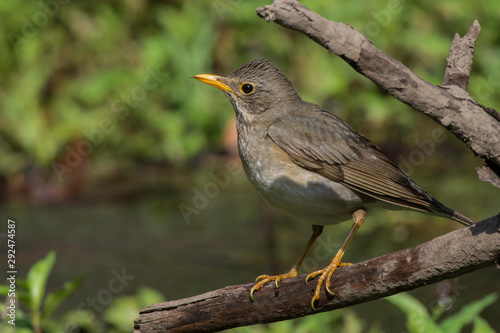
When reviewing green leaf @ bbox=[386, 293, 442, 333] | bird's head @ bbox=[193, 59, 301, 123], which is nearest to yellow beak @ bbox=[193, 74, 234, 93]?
bird's head @ bbox=[193, 59, 301, 123]

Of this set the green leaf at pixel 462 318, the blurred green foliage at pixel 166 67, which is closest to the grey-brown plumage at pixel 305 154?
the green leaf at pixel 462 318

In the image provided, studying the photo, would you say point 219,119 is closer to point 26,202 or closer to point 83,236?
point 83,236

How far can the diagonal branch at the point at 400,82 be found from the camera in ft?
9.05

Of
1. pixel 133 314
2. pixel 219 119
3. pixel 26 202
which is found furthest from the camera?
pixel 26 202

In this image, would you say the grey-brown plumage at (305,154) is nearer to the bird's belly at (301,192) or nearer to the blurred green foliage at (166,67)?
the bird's belly at (301,192)

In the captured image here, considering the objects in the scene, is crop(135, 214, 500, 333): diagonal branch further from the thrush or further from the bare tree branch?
the bare tree branch

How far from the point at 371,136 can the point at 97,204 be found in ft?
10.7

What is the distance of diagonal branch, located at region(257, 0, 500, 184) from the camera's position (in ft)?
9.05

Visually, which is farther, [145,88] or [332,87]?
[145,88]

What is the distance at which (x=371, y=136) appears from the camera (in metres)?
8.20

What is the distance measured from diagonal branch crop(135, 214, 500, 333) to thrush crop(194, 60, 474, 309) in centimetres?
8

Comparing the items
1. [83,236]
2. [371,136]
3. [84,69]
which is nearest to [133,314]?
[83,236]

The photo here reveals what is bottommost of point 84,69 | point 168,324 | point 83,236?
point 168,324

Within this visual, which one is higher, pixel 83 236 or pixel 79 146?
pixel 79 146
